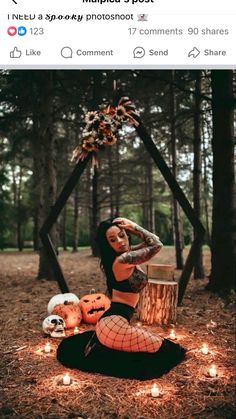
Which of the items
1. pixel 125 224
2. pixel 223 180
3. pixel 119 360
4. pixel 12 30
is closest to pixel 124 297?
pixel 119 360

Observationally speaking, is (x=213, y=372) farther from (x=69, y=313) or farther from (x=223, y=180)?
(x=223, y=180)

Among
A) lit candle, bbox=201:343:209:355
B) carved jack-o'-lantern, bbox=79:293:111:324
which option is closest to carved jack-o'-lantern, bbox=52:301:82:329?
carved jack-o'-lantern, bbox=79:293:111:324

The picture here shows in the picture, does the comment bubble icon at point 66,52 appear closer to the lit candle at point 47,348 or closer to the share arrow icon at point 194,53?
the share arrow icon at point 194,53

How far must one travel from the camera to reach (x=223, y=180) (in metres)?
7.07

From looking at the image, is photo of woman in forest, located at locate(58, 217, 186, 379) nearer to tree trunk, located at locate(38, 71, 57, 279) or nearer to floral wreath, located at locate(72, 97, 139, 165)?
floral wreath, located at locate(72, 97, 139, 165)

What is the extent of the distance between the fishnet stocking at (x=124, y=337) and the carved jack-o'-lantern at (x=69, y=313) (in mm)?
1407

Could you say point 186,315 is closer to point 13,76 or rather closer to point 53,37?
point 53,37

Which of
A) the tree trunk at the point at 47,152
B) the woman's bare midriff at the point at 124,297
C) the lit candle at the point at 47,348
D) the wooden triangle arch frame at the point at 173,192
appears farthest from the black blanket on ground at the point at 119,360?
the tree trunk at the point at 47,152

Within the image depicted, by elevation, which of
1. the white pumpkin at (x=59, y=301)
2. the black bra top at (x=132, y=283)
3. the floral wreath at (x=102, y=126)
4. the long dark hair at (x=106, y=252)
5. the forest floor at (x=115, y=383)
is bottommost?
the forest floor at (x=115, y=383)

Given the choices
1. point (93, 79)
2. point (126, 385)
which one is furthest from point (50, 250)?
point (93, 79)

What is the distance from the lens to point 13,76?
8.34m

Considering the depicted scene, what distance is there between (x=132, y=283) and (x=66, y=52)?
101 inches

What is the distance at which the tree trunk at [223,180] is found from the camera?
6996 millimetres

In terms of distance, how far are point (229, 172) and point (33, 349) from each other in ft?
15.8
